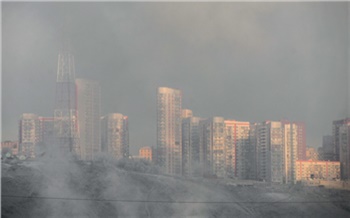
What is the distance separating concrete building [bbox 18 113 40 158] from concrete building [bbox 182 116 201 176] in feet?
5.47

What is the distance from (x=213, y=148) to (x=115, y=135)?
1152 millimetres

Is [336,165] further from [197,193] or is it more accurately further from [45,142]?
[45,142]

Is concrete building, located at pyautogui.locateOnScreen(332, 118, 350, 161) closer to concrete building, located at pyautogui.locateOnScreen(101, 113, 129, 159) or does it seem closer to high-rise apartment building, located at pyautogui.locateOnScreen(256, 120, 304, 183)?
high-rise apartment building, located at pyautogui.locateOnScreen(256, 120, 304, 183)

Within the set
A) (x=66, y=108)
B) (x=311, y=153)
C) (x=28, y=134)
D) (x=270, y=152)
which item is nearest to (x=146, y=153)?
(x=66, y=108)

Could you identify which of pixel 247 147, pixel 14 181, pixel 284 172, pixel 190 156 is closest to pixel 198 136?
pixel 190 156

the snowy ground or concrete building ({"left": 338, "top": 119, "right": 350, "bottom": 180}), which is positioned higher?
concrete building ({"left": 338, "top": 119, "right": 350, "bottom": 180})

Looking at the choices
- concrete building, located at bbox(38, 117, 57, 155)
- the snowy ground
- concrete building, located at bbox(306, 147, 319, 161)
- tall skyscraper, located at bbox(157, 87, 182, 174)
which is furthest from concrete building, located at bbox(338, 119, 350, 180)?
concrete building, located at bbox(38, 117, 57, 155)

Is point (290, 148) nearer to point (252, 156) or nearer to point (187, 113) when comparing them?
point (252, 156)

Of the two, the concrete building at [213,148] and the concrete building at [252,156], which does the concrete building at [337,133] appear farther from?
the concrete building at [213,148]

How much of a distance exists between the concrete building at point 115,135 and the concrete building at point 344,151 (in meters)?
2.50

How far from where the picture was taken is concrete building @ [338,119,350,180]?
18.2 feet

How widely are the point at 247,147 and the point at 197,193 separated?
80 centimetres

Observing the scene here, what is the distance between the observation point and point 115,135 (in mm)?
5398

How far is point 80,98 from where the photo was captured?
532 cm
